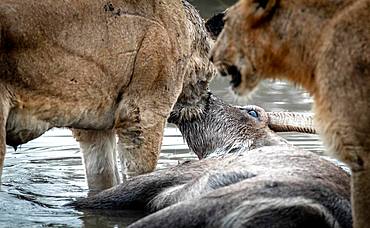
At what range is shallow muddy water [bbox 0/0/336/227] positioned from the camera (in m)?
7.96

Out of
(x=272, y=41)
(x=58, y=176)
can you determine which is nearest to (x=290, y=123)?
(x=58, y=176)

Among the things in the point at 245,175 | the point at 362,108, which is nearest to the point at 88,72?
the point at 245,175

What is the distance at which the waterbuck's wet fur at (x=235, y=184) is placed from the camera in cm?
654

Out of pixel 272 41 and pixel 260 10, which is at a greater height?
pixel 260 10

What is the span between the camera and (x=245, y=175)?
7559 millimetres

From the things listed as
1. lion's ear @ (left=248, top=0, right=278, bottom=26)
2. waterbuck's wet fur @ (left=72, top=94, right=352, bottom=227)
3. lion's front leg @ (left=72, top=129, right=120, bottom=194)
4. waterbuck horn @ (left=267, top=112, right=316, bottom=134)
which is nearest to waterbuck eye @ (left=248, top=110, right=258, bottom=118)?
→ waterbuck's wet fur @ (left=72, top=94, right=352, bottom=227)

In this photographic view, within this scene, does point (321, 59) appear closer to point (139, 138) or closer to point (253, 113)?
point (139, 138)

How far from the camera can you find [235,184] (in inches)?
277

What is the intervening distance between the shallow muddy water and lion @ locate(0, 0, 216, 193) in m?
0.45

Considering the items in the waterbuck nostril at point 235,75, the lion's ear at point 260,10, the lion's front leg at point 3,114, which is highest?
the lion's ear at point 260,10

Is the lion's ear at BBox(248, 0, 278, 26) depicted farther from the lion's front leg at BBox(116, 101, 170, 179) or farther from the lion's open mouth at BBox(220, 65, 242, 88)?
the lion's front leg at BBox(116, 101, 170, 179)

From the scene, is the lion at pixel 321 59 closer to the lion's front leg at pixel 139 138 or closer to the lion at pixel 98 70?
the lion at pixel 98 70

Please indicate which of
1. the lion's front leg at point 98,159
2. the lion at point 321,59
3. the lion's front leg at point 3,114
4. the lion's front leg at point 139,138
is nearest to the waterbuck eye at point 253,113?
the lion's front leg at point 98,159

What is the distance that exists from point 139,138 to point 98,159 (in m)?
0.75
